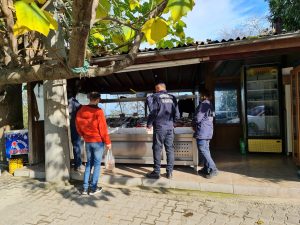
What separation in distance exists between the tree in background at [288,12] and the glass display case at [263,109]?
6.04 metres

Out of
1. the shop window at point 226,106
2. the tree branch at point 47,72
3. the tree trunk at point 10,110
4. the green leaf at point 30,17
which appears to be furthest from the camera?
the shop window at point 226,106

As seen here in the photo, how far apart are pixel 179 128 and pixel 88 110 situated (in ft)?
7.22

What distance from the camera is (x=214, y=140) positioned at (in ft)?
30.2

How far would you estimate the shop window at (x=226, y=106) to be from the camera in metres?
9.25

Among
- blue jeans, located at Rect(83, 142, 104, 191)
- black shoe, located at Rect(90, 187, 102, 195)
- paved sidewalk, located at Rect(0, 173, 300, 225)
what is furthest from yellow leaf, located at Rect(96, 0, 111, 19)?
black shoe, located at Rect(90, 187, 102, 195)

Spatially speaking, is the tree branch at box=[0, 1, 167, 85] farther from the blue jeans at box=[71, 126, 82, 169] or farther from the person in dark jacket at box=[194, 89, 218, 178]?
the blue jeans at box=[71, 126, 82, 169]

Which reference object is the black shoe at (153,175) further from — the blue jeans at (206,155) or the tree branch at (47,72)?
the tree branch at (47,72)

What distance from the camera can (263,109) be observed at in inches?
329

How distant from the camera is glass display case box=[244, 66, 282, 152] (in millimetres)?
8062

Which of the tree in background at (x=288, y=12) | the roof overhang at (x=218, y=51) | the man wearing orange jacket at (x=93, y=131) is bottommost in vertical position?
the man wearing orange jacket at (x=93, y=131)

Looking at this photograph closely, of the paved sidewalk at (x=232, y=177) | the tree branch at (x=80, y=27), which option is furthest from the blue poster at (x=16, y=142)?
the tree branch at (x=80, y=27)

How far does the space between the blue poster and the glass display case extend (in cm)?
596

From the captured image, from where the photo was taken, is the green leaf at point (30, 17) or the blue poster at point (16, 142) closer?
the green leaf at point (30, 17)

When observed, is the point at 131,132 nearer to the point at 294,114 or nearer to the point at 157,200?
the point at 157,200
